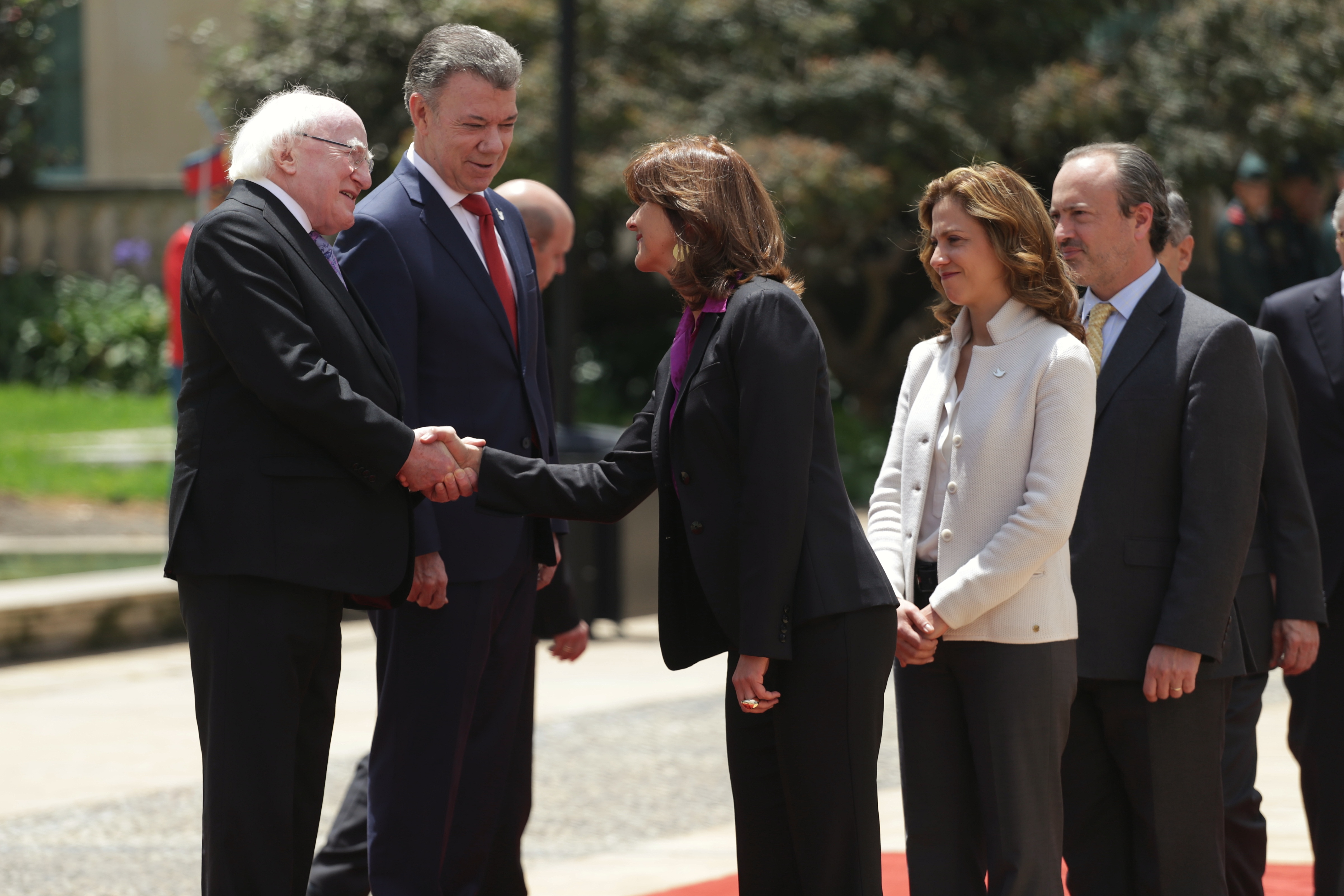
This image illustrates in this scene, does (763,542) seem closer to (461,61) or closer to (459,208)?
(459,208)

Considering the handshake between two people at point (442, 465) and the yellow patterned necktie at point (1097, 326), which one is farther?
the yellow patterned necktie at point (1097, 326)

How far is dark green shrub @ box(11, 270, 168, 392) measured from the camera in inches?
822

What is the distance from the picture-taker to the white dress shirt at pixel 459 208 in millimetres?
4102

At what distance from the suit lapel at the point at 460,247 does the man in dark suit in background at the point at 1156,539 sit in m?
1.37

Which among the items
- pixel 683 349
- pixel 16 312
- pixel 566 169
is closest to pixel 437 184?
pixel 683 349

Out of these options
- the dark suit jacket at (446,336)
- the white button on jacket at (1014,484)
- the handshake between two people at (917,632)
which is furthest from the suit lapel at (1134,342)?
the dark suit jacket at (446,336)

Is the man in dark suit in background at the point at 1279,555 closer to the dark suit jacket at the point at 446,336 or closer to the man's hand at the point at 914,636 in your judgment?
the man's hand at the point at 914,636

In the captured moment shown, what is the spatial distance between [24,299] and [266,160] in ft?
64.1

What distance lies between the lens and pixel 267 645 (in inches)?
135

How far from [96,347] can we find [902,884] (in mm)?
18101

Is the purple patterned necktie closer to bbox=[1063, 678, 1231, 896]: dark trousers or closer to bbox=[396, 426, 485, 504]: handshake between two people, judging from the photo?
bbox=[396, 426, 485, 504]: handshake between two people

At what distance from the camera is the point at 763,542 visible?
331 cm

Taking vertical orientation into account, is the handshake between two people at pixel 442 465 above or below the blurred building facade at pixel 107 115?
below

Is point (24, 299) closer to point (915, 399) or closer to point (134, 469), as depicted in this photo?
point (134, 469)
